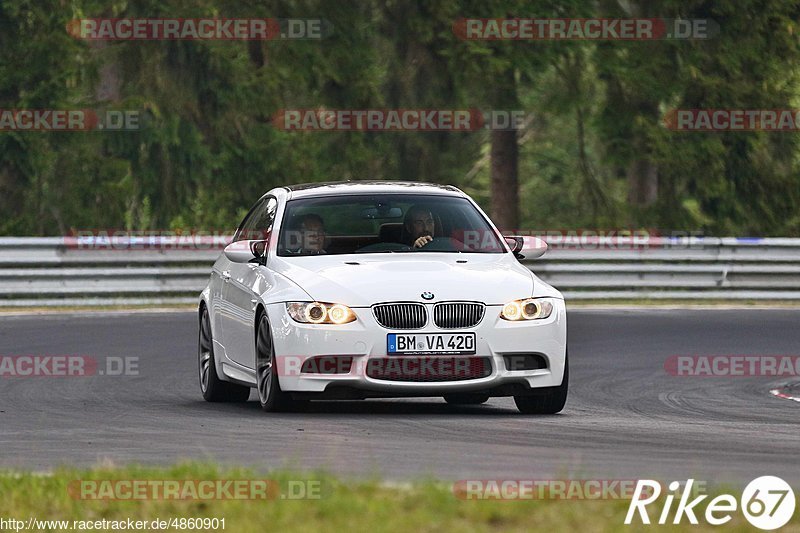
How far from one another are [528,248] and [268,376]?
7.23 feet

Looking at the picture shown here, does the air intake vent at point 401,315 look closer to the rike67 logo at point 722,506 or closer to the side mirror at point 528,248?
the side mirror at point 528,248

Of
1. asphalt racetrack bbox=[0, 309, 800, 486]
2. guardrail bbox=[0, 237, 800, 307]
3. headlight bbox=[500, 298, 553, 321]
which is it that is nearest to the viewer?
asphalt racetrack bbox=[0, 309, 800, 486]

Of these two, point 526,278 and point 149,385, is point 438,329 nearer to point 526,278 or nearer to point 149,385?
point 526,278

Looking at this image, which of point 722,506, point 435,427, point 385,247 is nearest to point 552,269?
point 385,247

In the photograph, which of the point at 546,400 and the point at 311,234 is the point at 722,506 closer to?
the point at 546,400

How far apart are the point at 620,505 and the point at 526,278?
4.85m

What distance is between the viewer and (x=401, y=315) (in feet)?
36.6

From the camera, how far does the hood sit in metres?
11.2

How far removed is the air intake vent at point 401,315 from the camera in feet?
36.5

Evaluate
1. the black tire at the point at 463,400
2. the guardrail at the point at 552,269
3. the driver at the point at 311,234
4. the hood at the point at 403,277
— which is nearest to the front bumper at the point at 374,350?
the hood at the point at 403,277

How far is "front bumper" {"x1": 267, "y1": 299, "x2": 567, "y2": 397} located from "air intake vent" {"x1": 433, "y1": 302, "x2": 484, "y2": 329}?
0.04m

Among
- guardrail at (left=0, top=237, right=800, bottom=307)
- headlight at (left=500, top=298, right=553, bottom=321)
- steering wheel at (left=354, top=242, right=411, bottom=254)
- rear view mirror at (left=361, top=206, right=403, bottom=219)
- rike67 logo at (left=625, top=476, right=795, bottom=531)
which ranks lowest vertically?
guardrail at (left=0, top=237, right=800, bottom=307)

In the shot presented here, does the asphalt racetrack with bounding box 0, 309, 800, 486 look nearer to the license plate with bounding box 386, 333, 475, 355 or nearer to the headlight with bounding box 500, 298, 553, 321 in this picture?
the license plate with bounding box 386, 333, 475, 355

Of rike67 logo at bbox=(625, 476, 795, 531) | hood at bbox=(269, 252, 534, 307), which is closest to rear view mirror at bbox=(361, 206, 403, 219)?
hood at bbox=(269, 252, 534, 307)
